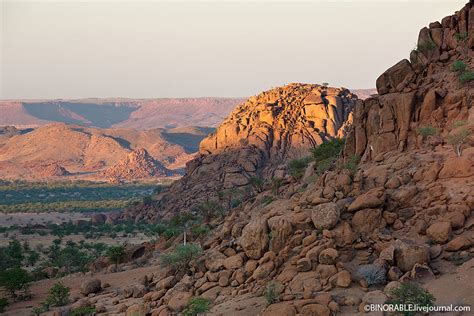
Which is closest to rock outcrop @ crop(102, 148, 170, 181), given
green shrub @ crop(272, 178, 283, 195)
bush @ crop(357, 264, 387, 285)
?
green shrub @ crop(272, 178, 283, 195)

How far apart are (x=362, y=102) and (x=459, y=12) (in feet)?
18.0

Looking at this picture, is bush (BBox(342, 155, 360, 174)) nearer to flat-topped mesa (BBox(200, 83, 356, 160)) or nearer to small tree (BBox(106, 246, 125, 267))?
small tree (BBox(106, 246, 125, 267))

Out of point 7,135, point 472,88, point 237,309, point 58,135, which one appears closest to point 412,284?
point 237,309

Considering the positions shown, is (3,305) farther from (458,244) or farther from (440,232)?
(458,244)

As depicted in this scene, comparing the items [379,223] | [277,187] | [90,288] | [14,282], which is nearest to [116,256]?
[14,282]

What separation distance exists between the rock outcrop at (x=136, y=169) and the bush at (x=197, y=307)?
123m

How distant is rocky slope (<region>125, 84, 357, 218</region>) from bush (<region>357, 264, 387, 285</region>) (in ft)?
146

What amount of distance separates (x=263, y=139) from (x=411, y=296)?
53.2 metres

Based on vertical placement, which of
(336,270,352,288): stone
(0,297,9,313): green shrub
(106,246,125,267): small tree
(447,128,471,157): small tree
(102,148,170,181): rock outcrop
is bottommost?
(102,148,170,181): rock outcrop

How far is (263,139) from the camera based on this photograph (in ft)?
220

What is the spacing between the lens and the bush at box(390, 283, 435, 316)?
45.7 ft

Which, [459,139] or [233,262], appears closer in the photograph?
[459,139]

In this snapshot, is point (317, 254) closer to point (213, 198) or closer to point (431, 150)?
point (431, 150)

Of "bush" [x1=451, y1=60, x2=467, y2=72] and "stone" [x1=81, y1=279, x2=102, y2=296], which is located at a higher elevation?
"bush" [x1=451, y1=60, x2=467, y2=72]
